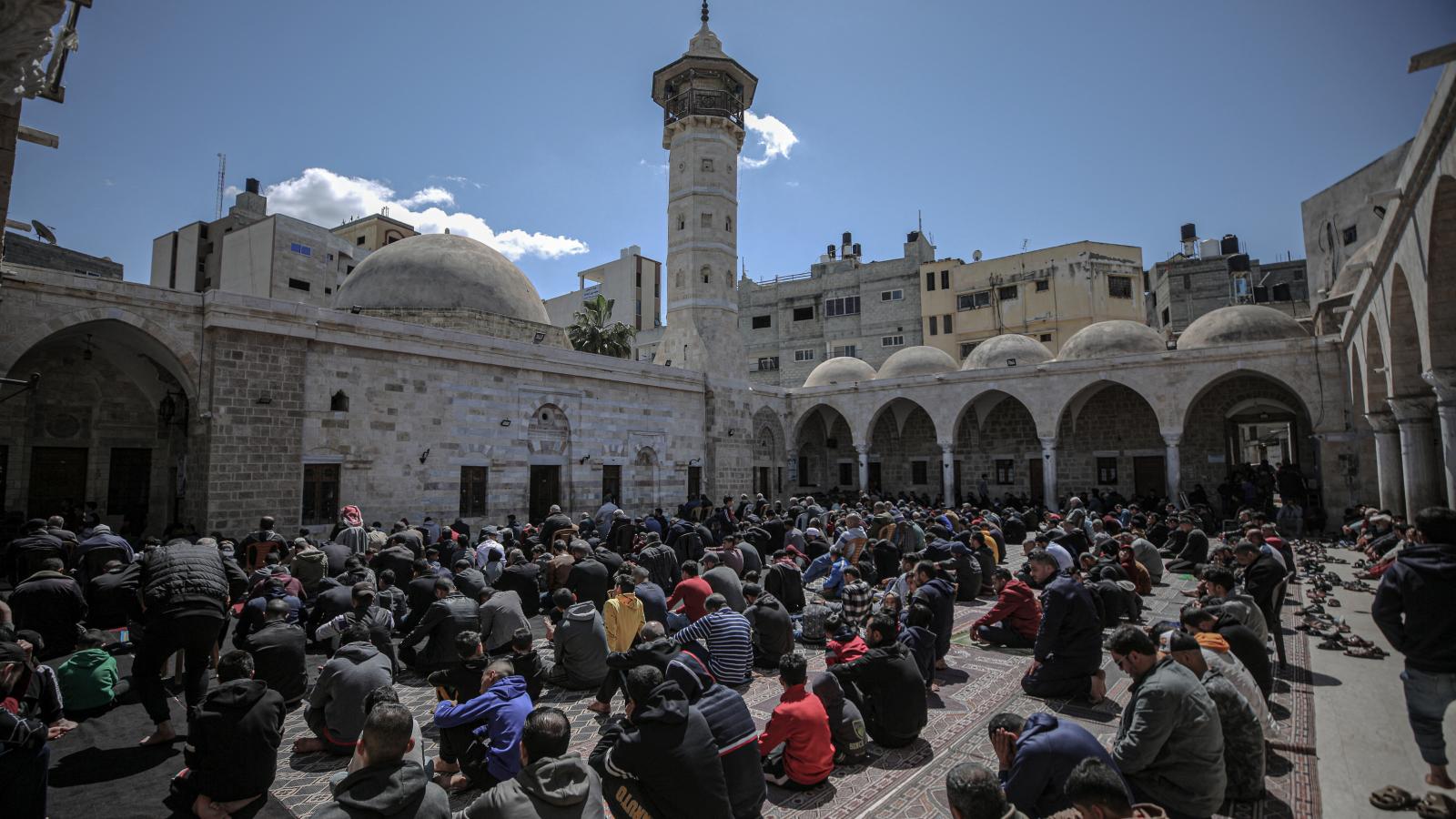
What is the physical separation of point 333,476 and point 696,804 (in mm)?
11168

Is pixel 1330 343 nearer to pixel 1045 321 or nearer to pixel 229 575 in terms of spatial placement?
pixel 1045 321

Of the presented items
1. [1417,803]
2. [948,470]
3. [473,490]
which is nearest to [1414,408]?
[1417,803]

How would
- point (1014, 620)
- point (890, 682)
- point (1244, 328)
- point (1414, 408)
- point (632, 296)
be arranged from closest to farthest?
point (890, 682)
point (1014, 620)
point (1414, 408)
point (1244, 328)
point (632, 296)

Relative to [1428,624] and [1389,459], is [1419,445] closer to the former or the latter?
[1389,459]

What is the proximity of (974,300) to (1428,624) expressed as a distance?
2770 centimetres

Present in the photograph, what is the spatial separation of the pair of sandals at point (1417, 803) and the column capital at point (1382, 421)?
→ 11.1 m

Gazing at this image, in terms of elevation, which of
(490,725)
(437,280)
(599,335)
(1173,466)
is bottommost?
(490,725)

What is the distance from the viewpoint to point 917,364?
2225 cm

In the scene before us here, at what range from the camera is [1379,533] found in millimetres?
10062

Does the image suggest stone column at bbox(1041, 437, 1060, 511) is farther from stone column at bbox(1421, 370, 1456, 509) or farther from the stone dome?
the stone dome

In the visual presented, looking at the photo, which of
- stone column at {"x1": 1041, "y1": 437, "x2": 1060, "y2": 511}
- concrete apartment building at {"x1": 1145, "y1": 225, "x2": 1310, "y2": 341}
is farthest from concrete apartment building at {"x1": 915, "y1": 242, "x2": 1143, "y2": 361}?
stone column at {"x1": 1041, "y1": 437, "x2": 1060, "y2": 511}

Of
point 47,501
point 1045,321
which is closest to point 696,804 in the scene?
point 47,501

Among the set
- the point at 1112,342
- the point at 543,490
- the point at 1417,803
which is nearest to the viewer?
the point at 1417,803

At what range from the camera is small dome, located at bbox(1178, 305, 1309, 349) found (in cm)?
1645
